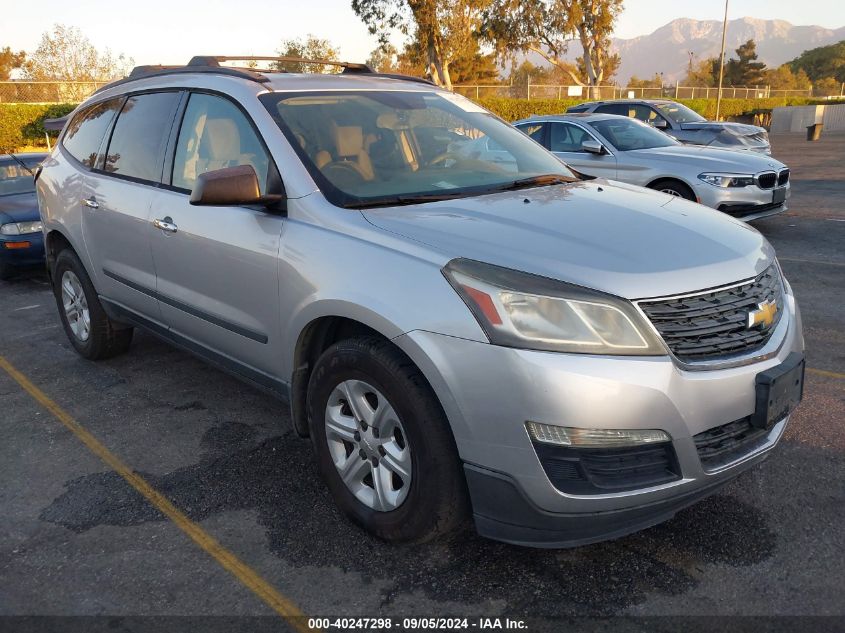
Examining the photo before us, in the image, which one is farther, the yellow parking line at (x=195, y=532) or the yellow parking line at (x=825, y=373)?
the yellow parking line at (x=825, y=373)

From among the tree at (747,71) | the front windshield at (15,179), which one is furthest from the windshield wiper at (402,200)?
the tree at (747,71)

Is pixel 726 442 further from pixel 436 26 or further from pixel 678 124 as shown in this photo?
pixel 436 26

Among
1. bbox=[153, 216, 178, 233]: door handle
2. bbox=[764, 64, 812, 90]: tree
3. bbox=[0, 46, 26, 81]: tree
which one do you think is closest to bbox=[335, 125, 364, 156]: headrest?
bbox=[153, 216, 178, 233]: door handle

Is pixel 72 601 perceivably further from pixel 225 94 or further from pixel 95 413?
pixel 225 94

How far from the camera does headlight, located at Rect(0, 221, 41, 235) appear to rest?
7.82 m

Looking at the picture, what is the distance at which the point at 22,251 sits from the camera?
782 centimetres

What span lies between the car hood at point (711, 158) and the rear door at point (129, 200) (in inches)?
274

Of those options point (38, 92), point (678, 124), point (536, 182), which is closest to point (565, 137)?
point (678, 124)

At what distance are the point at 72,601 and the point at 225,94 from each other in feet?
7.66

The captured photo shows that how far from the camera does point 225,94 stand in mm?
3613

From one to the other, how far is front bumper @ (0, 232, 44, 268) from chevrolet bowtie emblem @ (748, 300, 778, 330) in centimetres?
731

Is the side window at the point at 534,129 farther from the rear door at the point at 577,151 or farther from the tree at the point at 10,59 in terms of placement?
the tree at the point at 10,59

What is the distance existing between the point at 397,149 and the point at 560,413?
5.69 ft

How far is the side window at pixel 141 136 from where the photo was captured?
13.3 feet
